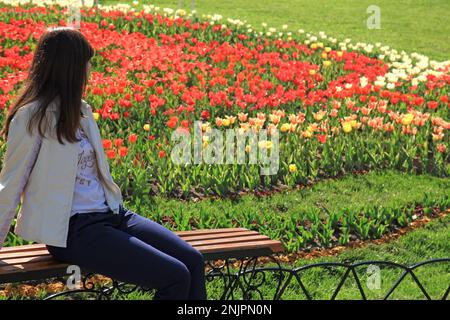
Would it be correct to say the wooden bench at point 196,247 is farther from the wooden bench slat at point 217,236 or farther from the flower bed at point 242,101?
the flower bed at point 242,101

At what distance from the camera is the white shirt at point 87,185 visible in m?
3.69

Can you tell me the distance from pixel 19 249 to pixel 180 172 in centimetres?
275

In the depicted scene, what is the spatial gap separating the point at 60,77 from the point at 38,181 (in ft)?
1.44

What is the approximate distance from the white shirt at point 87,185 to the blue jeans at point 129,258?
0.05 metres

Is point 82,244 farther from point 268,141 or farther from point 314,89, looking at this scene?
point 314,89

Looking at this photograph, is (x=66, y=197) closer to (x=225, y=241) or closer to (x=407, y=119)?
(x=225, y=241)

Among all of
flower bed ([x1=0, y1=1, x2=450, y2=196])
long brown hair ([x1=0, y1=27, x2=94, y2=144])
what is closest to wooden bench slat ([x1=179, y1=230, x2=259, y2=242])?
long brown hair ([x1=0, y1=27, x2=94, y2=144])

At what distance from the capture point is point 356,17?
1861 cm

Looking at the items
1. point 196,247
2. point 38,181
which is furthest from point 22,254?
point 196,247

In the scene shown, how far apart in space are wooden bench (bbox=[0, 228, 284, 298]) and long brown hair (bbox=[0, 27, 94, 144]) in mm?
519

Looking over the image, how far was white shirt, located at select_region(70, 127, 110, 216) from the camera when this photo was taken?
3689mm

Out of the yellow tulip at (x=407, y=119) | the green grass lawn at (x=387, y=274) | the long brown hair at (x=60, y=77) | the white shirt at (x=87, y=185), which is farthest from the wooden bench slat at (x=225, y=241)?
the yellow tulip at (x=407, y=119)

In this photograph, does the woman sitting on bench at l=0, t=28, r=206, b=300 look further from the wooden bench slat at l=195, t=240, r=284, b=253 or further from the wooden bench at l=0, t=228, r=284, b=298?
the wooden bench slat at l=195, t=240, r=284, b=253
